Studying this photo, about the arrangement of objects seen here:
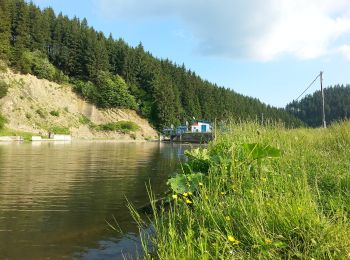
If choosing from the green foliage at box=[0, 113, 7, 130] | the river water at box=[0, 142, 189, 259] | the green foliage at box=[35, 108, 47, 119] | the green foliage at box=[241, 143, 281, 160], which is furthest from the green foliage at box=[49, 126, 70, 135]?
the green foliage at box=[241, 143, 281, 160]

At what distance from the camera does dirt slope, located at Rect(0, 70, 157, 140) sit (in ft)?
270

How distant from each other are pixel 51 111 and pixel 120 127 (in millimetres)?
20664

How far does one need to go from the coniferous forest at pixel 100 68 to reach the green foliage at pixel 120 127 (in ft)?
28.1

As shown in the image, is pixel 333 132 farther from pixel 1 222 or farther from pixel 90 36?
pixel 90 36

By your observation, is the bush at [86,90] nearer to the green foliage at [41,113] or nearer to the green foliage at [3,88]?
the green foliage at [41,113]

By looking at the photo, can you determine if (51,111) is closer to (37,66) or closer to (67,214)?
(37,66)

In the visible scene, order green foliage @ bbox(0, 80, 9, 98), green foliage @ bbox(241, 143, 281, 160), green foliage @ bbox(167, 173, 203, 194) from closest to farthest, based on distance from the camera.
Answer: green foliage @ bbox(167, 173, 203, 194) → green foliage @ bbox(241, 143, 281, 160) → green foliage @ bbox(0, 80, 9, 98)

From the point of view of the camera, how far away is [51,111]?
93062mm

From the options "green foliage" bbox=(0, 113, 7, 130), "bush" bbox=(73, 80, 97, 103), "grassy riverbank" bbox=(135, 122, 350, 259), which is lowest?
"grassy riverbank" bbox=(135, 122, 350, 259)

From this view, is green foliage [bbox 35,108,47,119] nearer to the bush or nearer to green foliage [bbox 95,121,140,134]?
green foliage [bbox 95,121,140,134]

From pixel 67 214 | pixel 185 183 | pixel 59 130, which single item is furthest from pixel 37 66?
pixel 185 183

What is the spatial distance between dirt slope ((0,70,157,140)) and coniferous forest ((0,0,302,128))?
10.3 ft

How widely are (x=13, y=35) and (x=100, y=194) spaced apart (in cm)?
10216

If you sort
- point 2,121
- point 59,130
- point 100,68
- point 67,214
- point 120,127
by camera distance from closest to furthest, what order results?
1. point 67,214
2. point 2,121
3. point 59,130
4. point 120,127
5. point 100,68
